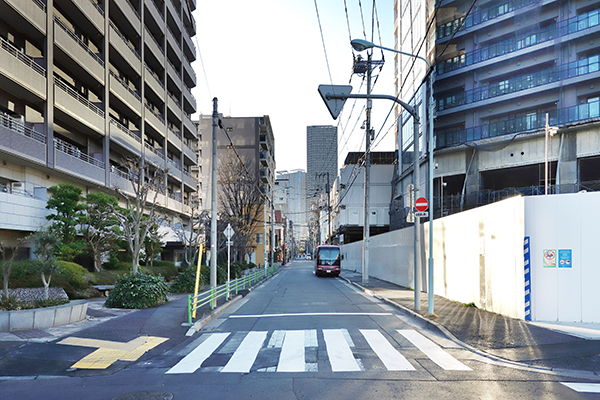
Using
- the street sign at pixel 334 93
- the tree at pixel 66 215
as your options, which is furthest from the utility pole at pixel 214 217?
the tree at pixel 66 215

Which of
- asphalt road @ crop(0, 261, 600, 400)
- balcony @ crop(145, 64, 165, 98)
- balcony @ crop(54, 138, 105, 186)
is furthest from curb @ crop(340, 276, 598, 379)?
balcony @ crop(145, 64, 165, 98)

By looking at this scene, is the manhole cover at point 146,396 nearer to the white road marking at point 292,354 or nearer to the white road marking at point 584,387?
the white road marking at point 292,354

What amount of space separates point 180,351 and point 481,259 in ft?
31.8

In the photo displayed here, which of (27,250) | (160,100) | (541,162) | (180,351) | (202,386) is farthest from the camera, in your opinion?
(160,100)

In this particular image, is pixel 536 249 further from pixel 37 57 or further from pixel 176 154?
pixel 176 154

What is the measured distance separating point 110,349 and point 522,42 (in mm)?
37625

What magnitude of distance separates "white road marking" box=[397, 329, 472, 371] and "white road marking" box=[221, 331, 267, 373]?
348cm

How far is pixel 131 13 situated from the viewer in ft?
119

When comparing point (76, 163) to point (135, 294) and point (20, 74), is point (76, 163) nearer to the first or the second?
point (20, 74)

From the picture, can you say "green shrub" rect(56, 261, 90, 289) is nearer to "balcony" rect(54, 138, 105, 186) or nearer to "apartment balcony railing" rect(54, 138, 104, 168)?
"balcony" rect(54, 138, 105, 186)

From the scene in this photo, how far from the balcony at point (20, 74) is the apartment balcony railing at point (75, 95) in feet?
6.72

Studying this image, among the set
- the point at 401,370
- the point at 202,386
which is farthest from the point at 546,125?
the point at 202,386

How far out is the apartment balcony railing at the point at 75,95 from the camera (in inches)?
1037

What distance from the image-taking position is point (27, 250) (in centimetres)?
2338
